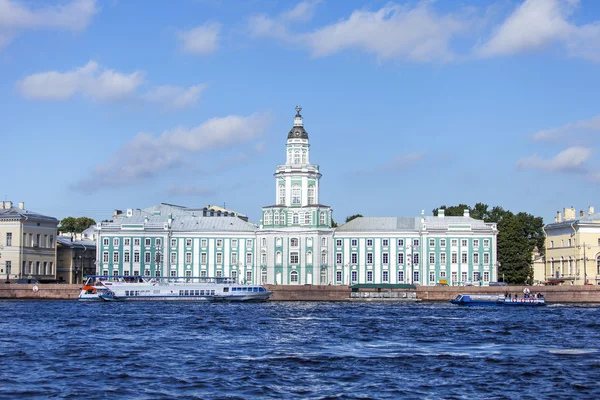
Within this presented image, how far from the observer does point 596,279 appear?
10275 centimetres

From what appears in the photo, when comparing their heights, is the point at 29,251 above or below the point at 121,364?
above

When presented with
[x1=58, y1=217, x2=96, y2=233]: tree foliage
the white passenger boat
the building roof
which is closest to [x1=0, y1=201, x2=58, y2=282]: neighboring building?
the building roof

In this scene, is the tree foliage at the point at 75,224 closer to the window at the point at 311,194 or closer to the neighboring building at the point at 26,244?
the neighboring building at the point at 26,244

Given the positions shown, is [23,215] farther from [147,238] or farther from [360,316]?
[360,316]

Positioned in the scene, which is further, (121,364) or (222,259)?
(222,259)

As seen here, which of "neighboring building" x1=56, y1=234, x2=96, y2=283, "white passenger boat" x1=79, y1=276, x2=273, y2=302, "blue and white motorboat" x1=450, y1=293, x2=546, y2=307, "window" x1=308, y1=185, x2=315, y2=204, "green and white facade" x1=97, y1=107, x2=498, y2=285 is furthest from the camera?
"neighboring building" x1=56, y1=234, x2=96, y2=283

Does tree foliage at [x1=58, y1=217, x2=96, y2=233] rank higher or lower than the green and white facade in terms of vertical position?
higher

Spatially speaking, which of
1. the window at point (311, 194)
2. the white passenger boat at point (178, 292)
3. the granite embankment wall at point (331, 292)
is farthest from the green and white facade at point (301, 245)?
the white passenger boat at point (178, 292)

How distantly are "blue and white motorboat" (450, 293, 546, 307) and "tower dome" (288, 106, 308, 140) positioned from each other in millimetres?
24922

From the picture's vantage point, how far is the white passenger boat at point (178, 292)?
94.6m

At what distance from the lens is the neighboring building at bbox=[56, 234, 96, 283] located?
118 metres

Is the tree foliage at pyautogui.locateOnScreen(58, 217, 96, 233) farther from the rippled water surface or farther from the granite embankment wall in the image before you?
the rippled water surface

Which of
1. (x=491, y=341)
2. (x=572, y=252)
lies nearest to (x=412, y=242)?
(x=572, y=252)

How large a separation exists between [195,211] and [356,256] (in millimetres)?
23424
